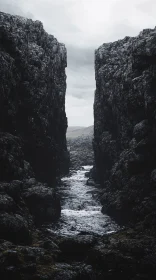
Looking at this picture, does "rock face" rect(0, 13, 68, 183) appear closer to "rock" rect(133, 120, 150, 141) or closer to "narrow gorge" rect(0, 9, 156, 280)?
"narrow gorge" rect(0, 9, 156, 280)

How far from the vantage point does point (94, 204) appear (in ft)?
246

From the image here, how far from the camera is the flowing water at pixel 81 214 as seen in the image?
176ft

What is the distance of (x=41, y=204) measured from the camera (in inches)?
2282

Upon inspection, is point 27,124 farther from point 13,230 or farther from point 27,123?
point 13,230

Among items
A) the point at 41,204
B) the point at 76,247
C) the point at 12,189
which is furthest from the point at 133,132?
the point at 76,247

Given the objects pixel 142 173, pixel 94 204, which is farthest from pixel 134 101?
pixel 94 204

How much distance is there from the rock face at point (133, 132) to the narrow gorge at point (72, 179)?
24 centimetres

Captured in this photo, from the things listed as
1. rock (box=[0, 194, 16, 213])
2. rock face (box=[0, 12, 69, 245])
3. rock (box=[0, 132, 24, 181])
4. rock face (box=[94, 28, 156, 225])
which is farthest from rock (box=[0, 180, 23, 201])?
rock face (box=[94, 28, 156, 225])

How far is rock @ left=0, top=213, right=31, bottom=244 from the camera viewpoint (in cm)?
3728

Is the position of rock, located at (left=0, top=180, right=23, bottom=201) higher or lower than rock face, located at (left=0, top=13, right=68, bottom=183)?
lower

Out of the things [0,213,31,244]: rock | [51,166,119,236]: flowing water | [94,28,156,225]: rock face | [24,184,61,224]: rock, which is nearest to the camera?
[0,213,31,244]: rock

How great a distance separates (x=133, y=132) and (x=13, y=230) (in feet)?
131

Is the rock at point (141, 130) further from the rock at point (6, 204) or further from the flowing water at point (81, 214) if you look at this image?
the rock at point (6, 204)

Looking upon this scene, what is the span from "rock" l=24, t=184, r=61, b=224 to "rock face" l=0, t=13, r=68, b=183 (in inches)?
362
